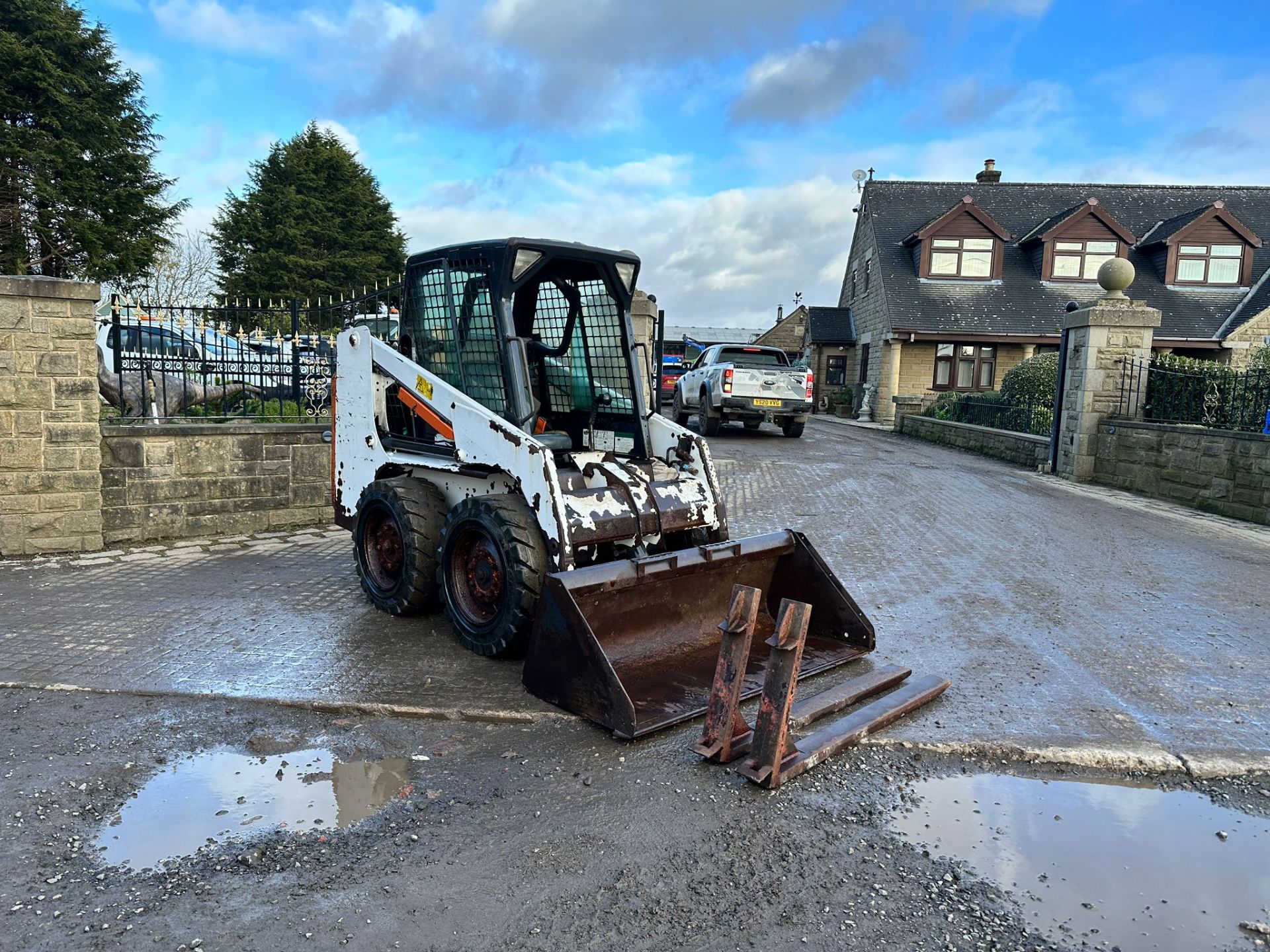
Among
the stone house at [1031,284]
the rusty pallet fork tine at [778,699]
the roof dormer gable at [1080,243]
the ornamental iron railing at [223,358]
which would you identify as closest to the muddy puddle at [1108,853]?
the rusty pallet fork tine at [778,699]

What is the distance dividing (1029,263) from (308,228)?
30491mm

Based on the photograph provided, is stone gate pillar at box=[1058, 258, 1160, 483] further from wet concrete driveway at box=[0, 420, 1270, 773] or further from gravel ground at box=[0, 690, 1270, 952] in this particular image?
gravel ground at box=[0, 690, 1270, 952]

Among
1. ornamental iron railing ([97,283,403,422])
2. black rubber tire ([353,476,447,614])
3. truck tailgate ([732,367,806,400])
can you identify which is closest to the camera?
black rubber tire ([353,476,447,614])

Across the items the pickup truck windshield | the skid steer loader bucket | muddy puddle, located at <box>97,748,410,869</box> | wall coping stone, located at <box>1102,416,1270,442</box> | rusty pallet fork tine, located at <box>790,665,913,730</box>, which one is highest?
the pickup truck windshield

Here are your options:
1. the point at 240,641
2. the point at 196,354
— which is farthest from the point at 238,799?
the point at 196,354

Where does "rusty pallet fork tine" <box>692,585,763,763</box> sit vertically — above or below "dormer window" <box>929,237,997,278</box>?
below

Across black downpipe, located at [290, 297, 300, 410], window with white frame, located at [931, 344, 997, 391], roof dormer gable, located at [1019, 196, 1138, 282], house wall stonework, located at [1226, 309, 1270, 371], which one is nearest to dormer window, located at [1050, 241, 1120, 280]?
roof dormer gable, located at [1019, 196, 1138, 282]

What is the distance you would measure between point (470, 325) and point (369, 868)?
3477 millimetres

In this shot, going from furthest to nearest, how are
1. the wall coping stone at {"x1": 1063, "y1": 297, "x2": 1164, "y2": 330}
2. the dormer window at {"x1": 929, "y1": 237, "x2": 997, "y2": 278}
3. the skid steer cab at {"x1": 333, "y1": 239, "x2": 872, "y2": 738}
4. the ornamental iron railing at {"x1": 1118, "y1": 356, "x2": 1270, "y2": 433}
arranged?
the dormer window at {"x1": 929, "y1": 237, "x2": 997, "y2": 278}
the wall coping stone at {"x1": 1063, "y1": 297, "x2": 1164, "y2": 330}
the ornamental iron railing at {"x1": 1118, "y1": 356, "x2": 1270, "y2": 433}
the skid steer cab at {"x1": 333, "y1": 239, "x2": 872, "y2": 738}

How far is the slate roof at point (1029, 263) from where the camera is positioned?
27.3 metres

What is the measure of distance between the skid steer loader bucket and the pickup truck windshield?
13.0 metres

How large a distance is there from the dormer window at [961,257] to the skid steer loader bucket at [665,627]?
2669 centimetres

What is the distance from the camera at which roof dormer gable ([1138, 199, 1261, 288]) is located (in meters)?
27.7

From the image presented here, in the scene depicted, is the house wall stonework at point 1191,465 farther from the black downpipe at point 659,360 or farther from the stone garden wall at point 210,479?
the stone garden wall at point 210,479
